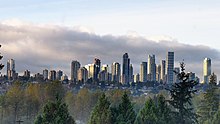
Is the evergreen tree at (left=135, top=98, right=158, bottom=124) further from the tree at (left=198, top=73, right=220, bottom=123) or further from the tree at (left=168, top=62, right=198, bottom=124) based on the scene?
the tree at (left=198, top=73, right=220, bottom=123)

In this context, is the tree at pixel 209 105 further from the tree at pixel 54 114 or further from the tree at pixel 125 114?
the tree at pixel 54 114

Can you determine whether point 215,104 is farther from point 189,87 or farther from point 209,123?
point 189,87

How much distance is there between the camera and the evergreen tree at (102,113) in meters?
85.1

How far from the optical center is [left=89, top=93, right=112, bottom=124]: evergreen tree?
85.1m

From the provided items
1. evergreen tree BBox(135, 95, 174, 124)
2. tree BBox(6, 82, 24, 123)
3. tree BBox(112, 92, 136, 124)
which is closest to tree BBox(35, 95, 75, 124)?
tree BBox(112, 92, 136, 124)

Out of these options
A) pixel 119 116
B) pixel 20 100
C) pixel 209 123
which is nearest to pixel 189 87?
pixel 119 116

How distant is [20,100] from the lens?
156m

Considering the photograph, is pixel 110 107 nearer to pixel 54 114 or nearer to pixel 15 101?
pixel 54 114

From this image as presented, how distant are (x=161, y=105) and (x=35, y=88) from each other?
319 feet

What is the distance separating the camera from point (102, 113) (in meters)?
86.6

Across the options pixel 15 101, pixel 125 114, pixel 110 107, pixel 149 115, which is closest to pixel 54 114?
pixel 125 114

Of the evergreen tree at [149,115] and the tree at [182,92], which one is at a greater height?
the tree at [182,92]

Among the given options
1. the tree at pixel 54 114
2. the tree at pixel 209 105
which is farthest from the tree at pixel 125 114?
the tree at pixel 209 105

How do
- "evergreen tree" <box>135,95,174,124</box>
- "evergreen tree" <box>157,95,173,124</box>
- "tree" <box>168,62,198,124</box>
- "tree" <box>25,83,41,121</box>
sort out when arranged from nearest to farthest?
"tree" <box>168,62,198,124</box>, "evergreen tree" <box>157,95,173,124</box>, "evergreen tree" <box>135,95,174,124</box>, "tree" <box>25,83,41,121</box>
